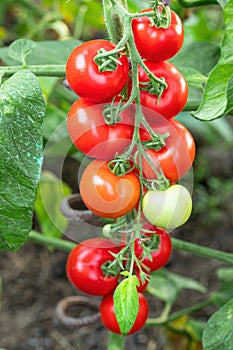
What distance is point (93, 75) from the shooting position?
686 mm

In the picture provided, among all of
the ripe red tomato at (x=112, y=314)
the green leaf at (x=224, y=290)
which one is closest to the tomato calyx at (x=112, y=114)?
the ripe red tomato at (x=112, y=314)

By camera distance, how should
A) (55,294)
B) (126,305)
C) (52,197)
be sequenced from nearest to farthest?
(126,305), (52,197), (55,294)

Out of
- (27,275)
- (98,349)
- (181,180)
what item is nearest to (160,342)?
(98,349)

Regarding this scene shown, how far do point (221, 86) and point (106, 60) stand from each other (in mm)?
132

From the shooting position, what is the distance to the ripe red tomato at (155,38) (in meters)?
0.71

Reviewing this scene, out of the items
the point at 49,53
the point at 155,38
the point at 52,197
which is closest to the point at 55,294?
the point at 52,197

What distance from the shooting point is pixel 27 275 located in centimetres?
181

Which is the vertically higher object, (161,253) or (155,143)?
(155,143)

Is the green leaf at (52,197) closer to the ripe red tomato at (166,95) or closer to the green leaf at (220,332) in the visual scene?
the green leaf at (220,332)

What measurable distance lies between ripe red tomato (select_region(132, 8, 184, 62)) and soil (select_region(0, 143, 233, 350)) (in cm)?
92

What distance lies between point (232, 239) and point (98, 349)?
58 cm

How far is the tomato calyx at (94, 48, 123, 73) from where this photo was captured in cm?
66

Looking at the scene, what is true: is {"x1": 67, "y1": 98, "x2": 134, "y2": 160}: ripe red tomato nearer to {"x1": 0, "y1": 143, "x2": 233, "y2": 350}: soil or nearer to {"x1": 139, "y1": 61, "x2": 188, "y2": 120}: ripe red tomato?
{"x1": 139, "y1": 61, "x2": 188, "y2": 120}: ripe red tomato

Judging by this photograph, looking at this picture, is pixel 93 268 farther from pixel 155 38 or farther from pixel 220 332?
pixel 155 38
